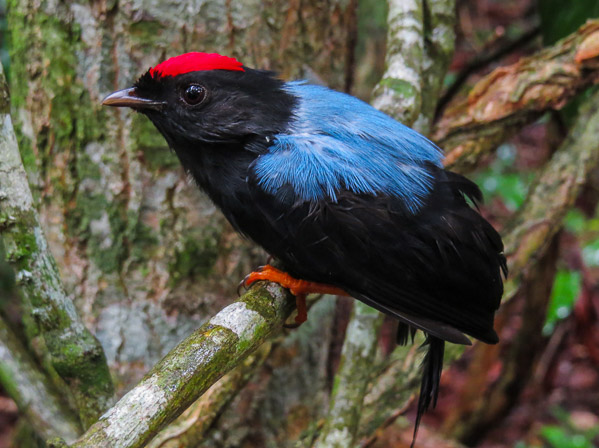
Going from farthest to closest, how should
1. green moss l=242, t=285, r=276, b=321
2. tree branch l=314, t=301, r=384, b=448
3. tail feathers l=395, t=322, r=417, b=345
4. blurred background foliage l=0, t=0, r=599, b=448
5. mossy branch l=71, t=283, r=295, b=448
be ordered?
blurred background foliage l=0, t=0, r=599, b=448 < tail feathers l=395, t=322, r=417, b=345 < tree branch l=314, t=301, r=384, b=448 < green moss l=242, t=285, r=276, b=321 < mossy branch l=71, t=283, r=295, b=448

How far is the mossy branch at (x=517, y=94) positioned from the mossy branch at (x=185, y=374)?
1504mm

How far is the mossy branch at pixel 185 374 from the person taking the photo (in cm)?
140

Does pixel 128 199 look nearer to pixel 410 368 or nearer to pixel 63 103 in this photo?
pixel 63 103

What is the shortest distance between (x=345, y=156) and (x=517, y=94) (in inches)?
48.7

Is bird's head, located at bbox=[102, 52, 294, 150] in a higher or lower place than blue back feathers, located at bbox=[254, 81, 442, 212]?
higher

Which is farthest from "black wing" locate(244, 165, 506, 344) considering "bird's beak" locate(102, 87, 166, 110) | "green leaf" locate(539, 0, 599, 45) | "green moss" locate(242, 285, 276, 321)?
"green leaf" locate(539, 0, 599, 45)

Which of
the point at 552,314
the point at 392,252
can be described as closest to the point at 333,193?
the point at 392,252

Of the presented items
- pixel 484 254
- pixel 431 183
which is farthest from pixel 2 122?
pixel 484 254

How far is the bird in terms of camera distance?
2139 mm

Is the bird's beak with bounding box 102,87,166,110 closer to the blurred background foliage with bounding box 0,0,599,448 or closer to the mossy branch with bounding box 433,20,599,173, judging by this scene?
the mossy branch with bounding box 433,20,599,173

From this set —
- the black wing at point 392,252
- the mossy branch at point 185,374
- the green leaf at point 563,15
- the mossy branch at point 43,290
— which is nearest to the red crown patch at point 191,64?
the black wing at point 392,252

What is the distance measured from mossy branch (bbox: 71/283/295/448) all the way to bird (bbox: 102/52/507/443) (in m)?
0.30

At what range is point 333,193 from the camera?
2137 millimetres

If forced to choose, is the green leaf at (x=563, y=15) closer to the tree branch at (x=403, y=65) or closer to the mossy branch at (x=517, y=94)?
the mossy branch at (x=517, y=94)
